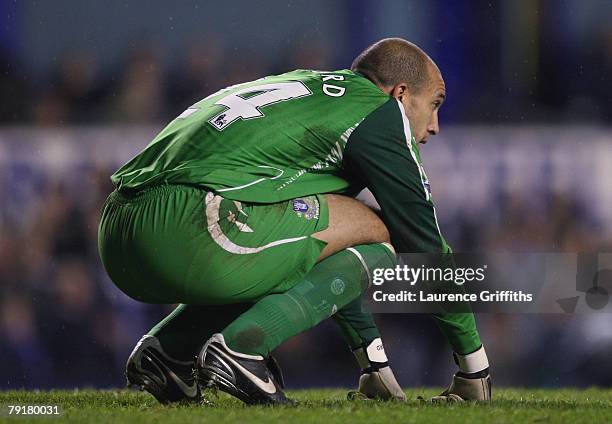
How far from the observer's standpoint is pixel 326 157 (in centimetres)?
349

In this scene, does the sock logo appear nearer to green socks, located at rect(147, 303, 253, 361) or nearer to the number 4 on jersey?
green socks, located at rect(147, 303, 253, 361)

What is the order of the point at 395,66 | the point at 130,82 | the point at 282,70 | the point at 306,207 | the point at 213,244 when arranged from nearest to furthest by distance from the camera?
the point at 213,244 → the point at 306,207 → the point at 395,66 → the point at 130,82 → the point at 282,70

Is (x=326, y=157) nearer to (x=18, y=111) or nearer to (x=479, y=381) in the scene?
(x=479, y=381)

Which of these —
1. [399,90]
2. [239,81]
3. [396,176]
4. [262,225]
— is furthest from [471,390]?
[239,81]

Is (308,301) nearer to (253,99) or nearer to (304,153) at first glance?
(304,153)


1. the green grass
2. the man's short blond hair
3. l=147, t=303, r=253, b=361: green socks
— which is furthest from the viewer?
the man's short blond hair

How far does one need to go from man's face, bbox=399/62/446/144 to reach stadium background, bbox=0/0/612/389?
295cm

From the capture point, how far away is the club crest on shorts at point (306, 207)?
3.38 m

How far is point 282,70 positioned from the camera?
767 centimetres

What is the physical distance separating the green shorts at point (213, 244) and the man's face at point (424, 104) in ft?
2.22

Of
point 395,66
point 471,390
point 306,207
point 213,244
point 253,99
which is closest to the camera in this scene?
point 213,244

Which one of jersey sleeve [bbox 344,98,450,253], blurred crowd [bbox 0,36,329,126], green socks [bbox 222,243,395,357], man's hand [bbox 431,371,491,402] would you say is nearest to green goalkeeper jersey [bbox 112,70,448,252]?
jersey sleeve [bbox 344,98,450,253]

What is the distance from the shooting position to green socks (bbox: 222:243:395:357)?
3227 millimetres

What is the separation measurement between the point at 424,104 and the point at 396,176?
21.5 inches
